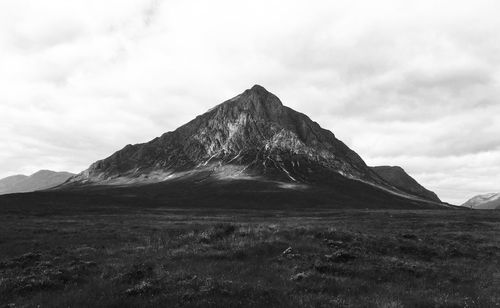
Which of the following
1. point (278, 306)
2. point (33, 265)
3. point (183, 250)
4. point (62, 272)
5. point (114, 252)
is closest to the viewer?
point (278, 306)

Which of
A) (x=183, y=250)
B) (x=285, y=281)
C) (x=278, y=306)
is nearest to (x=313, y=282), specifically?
(x=285, y=281)

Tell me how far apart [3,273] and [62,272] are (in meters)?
3.06

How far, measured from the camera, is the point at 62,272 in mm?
17844

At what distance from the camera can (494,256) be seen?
26594 millimetres

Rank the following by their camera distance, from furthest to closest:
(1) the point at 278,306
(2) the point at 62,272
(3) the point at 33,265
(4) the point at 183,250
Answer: (4) the point at 183,250
(3) the point at 33,265
(2) the point at 62,272
(1) the point at 278,306

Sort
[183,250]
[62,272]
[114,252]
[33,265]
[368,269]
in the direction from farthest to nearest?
[114,252] → [183,250] → [33,265] → [368,269] → [62,272]

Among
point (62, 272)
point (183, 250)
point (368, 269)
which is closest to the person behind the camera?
point (62, 272)

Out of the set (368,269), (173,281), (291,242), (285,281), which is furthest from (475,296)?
(173,281)

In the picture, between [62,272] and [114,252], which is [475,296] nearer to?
[62,272]

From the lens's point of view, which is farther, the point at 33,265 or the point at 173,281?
the point at 33,265

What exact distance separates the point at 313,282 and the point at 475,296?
20.5 ft

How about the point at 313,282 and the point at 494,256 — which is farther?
the point at 494,256

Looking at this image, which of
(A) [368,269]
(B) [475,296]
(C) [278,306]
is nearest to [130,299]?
(C) [278,306]

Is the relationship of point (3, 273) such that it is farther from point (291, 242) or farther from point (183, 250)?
point (291, 242)
